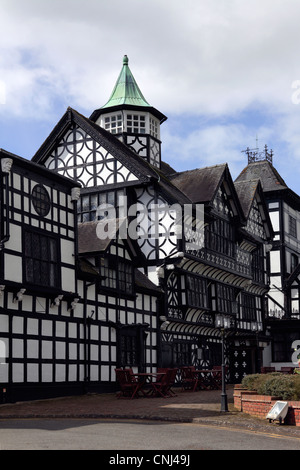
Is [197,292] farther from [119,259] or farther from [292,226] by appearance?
[292,226]

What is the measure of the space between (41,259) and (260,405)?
11376 mm

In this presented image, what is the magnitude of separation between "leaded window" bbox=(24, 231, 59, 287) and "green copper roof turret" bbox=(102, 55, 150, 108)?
15931 mm

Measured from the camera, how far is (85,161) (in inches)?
1420

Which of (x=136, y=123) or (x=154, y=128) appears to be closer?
(x=136, y=123)

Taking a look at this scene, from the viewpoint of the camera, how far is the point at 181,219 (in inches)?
Answer: 1364

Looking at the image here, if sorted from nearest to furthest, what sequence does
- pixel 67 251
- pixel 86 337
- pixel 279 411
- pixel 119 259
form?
pixel 279 411 < pixel 67 251 < pixel 86 337 < pixel 119 259

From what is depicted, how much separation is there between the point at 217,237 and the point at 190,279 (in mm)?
3813

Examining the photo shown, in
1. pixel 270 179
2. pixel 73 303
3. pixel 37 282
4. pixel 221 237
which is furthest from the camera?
pixel 270 179

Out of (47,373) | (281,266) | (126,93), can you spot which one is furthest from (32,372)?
(281,266)

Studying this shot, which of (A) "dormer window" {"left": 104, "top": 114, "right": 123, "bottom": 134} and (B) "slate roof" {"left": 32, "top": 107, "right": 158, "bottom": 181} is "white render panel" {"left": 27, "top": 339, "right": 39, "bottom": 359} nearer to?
(B) "slate roof" {"left": 32, "top": 107, "right": 158, "bottom": 181}

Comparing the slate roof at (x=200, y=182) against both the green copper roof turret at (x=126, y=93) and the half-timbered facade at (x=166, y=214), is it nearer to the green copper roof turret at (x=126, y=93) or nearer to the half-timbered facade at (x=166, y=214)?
the half-timbered facade at (x=166, y=214)

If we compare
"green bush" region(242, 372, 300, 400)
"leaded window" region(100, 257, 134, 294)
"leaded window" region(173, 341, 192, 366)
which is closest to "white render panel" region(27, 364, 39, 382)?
"leaded window" region(100, 257, 134, 294)

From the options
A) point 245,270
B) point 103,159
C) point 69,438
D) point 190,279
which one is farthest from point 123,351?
point 69,438

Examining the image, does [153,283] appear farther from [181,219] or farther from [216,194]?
[216,194]
